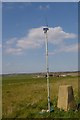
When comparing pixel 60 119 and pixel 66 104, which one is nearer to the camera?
pixel 60 119

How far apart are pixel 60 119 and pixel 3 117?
2.55m

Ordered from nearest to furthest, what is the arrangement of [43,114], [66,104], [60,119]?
1. [60,119]
2. [43,114]
3. [66,104]

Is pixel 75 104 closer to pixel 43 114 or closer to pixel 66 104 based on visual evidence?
pixel 66 104

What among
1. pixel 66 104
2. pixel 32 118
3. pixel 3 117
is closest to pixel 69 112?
pixel 66 104

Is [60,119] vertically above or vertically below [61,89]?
below

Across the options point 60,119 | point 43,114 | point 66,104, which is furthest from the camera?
point 66,104

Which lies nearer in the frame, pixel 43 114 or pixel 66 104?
pixel 43 114

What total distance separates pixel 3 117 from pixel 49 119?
84.9 inches

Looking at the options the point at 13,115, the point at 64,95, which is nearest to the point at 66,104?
the point at 64,95

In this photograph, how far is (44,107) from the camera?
14.1 metres

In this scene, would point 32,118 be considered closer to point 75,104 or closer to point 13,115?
point 13,115

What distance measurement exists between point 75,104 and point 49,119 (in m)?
2.17

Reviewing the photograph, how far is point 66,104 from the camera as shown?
43.7ft

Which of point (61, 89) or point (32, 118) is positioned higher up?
point (61, 89)
